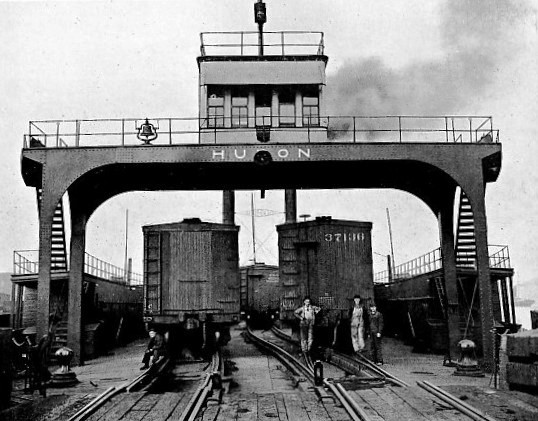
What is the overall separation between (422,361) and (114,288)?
13721 mm

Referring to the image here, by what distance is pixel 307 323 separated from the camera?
51.9 ft

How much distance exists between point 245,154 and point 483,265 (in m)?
6.84

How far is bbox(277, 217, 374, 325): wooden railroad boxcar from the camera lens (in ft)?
57.6

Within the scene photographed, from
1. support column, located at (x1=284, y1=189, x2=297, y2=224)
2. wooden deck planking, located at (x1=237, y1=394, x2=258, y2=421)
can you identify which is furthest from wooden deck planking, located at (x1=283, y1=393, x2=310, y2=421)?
support column, located at (x1=284, y1=189, x2=297, y2=224)

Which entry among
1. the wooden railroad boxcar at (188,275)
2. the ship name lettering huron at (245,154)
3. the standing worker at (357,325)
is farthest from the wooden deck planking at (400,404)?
the ship name lettering huron at (245,154)

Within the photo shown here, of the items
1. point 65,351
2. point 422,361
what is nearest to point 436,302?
point 422,361

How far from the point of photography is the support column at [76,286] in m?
16.9

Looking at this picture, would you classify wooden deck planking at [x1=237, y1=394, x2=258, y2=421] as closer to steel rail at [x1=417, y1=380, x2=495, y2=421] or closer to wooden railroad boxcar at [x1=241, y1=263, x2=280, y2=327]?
steel rail at [x1=417, y1=380, x2=495, y2=421]

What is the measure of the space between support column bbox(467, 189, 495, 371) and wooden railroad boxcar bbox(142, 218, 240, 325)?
661 cm

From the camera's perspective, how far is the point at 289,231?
59.6 feet

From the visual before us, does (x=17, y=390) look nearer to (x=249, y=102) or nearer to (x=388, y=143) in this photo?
(x=388, y=143)

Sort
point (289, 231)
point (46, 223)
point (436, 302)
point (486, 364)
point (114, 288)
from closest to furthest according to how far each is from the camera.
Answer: point (486, 364)
point (46, 223)
point (289, 231)
point (436, 302)
point (114, 288)

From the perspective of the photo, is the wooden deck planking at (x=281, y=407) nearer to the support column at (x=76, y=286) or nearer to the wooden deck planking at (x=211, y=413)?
the wooden deck planking at (x=211, y=413)

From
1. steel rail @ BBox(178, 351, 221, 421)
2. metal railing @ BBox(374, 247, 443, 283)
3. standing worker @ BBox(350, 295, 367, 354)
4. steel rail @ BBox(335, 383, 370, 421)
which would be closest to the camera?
steel rail @ BBox(335, 383, 370, 421)
